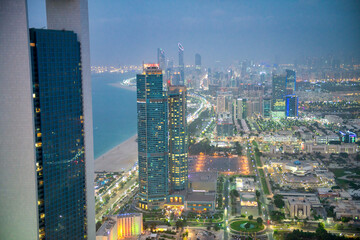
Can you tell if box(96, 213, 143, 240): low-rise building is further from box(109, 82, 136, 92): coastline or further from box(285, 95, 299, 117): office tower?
box(109, 82, 136, 92): coastline

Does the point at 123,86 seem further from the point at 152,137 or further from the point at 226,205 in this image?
the point at 226,205

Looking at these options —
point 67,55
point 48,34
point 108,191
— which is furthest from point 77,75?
point 108,191

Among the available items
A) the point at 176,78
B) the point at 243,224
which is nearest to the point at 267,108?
the point at 176,78

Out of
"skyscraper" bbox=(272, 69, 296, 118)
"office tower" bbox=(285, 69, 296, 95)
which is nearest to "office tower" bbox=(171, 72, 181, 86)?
"skyscraper" bbox=(272, 69, 296, 118)

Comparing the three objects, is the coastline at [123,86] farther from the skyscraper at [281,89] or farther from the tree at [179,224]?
the tree at [179,224]

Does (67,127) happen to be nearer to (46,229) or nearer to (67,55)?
(67,55)

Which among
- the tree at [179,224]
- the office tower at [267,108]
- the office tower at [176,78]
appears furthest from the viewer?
the office tower at [176,78]

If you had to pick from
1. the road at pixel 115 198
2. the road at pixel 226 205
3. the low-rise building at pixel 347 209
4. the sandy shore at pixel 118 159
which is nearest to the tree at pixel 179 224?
the road at pixel 226 205
